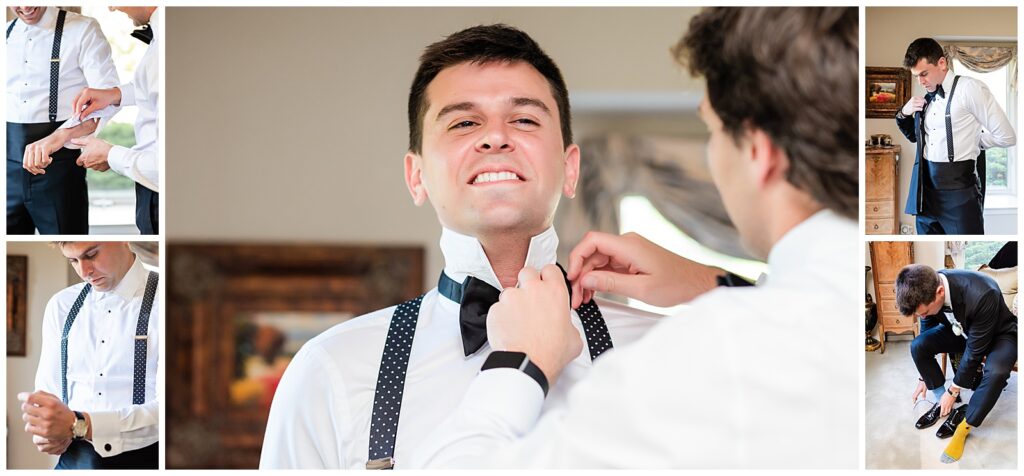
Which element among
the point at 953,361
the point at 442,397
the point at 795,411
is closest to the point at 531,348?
the point at 442,397

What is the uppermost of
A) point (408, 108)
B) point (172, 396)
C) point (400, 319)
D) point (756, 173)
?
point (408, 108)

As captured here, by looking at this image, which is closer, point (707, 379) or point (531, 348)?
point (707, 379)

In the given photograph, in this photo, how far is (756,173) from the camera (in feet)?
6.88

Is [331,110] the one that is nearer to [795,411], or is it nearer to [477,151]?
[477,151]

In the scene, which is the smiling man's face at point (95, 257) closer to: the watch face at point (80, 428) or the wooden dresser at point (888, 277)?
the watch face at point (80, 428)

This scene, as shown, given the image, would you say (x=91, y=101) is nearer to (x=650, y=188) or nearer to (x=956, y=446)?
(x=650, y=188)

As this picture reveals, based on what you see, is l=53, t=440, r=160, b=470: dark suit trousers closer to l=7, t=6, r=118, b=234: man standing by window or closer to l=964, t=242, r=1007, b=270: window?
l=7, t=6, r=118, b=234: man standing by window

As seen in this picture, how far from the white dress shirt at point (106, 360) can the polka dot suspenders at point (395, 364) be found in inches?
22.7

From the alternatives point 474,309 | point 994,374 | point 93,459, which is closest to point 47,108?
point 93,459

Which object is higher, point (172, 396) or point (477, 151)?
point (477, 151)

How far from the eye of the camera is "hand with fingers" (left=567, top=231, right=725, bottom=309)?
2287mm

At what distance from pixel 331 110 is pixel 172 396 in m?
1.26

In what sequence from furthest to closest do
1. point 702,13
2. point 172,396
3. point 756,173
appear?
point 172,396, point 702,13, point 756,173

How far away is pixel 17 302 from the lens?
7.80ft
